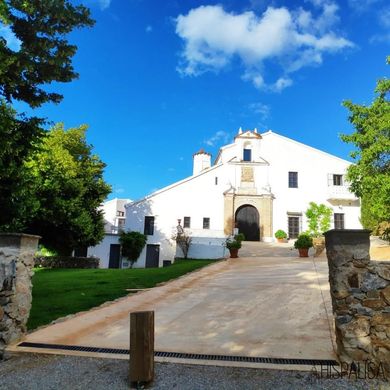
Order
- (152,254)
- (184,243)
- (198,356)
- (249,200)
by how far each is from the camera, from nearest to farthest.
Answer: (198,356)
(184,243)
(152,254)
(249,200)

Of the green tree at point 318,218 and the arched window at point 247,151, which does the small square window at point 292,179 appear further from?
the arched window at point 247,151

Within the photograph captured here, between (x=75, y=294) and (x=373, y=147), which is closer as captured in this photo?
(x=75, y=294)

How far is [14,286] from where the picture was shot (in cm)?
489

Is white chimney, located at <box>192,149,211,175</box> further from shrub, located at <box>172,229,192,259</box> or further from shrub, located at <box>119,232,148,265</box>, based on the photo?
shrub, located at <box>172,229,192,259</box>

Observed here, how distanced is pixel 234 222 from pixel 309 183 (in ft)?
21.9

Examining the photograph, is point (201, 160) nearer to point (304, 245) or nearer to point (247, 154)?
point (247, 154)

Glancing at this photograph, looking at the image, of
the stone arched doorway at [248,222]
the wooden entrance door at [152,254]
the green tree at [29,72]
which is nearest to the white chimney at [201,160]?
the stone arched doorway at [248,222]

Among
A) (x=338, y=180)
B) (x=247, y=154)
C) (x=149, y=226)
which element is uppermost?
(x=247, y=154)

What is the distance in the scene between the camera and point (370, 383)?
3.63 meters

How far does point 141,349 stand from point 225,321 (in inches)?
84.3

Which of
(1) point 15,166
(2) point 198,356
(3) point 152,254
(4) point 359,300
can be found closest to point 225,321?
(2) point 198,356

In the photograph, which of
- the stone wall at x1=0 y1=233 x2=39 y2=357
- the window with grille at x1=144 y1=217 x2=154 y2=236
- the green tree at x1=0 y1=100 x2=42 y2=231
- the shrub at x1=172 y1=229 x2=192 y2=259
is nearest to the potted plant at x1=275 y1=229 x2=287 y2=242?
the shrub at x1=172 y1=229 x2=192 y2=259

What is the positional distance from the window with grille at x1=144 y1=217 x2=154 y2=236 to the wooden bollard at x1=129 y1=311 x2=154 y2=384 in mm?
23978

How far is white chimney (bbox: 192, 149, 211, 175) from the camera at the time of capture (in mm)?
37156
